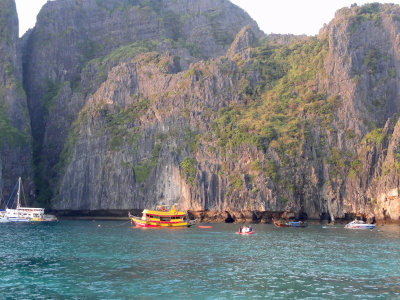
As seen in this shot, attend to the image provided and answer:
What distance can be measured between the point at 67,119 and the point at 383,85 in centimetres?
10363

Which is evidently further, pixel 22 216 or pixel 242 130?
pixel 242 130

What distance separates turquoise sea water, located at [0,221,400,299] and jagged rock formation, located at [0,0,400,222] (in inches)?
2134

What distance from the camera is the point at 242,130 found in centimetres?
13825

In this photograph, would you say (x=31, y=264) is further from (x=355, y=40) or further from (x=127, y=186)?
(x=355, y=40)

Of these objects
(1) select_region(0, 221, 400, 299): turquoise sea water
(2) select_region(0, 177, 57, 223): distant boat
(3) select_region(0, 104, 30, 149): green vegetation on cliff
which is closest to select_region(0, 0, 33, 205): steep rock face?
(3) select_region(0, 104, 30, 149): green vegetation on cliff

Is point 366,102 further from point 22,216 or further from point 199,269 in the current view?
point 199,269

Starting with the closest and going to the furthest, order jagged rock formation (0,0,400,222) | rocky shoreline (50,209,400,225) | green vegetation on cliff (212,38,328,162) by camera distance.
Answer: rocky shoreline (50,209,400,225) → jagged rock formation (0,0,400,222) → green vegetation on cliff (212,38,328,162)

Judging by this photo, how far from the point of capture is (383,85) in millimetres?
142625

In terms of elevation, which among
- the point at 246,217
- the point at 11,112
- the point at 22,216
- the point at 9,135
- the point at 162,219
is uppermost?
the point at 11,112

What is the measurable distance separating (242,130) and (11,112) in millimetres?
81495

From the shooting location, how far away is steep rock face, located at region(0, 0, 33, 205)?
520 ft

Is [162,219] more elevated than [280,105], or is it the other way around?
[280,105]

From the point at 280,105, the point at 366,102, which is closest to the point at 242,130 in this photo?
the point at 280,105

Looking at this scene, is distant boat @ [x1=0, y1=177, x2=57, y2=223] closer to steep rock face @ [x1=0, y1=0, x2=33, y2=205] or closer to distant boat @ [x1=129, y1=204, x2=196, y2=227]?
steep rock face @ [x1=0, y1=0, x2=33, y2=205]
